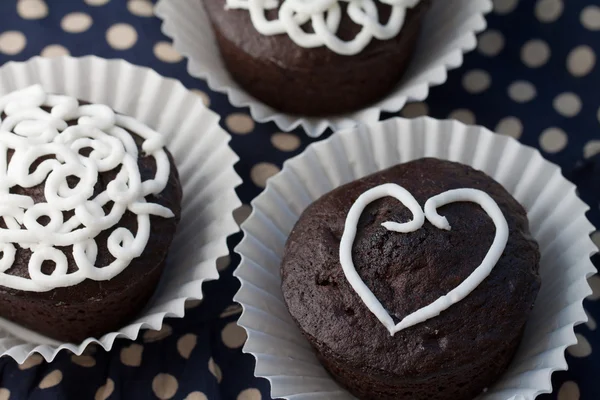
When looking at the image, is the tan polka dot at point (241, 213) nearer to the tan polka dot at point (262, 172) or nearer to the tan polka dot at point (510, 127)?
the tan polka dot at point (262, 172)

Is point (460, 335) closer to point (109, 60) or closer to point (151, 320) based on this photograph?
point (151, 320)

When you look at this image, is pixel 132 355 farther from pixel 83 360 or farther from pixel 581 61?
pixel 581 61

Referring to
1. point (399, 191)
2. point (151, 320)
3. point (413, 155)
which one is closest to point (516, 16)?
point (413, 155)

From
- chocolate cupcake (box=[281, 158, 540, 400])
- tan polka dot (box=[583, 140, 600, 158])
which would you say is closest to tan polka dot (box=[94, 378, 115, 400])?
chocolate cupcake (box=[281, 158, 540, 400])

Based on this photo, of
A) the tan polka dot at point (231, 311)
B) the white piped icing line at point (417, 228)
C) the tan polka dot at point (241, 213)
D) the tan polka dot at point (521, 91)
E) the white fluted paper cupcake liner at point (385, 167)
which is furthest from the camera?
the tan polka dot at point (521, 91)

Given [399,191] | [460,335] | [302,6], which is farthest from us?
[302,6]

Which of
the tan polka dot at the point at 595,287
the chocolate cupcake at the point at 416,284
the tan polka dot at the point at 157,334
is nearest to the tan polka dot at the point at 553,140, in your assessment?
the tan polka dot at the point at 595,287
